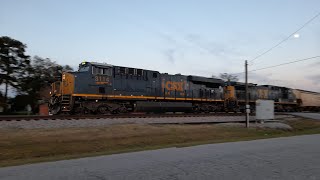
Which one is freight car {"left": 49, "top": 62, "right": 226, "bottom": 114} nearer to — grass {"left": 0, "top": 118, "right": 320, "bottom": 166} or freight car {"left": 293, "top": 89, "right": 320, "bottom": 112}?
grass {"left": 0, "top": 118, "right": 320, "bottom": 166}

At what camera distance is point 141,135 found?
1814 cm

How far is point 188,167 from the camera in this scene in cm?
772

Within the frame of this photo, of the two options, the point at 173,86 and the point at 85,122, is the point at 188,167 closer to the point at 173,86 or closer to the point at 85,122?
the point at 85,122

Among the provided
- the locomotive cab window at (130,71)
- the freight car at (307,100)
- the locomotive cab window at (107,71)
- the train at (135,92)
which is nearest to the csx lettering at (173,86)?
the train at (135,92)

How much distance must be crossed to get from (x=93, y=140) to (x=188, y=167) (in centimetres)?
892

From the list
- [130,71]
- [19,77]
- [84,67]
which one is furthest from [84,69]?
[19,77]

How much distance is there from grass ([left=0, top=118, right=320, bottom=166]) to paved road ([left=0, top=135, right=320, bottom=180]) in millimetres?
2636

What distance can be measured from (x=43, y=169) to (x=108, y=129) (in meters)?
10.7

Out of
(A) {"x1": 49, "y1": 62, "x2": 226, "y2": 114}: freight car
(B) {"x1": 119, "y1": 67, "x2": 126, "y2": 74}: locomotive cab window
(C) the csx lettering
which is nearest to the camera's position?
(A) {"x1": 49, "y1": 62, "x2": 226, "y2": 114}: freight car

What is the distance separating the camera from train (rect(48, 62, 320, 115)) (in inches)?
906

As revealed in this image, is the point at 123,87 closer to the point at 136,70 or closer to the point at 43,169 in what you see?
the point at 136,70

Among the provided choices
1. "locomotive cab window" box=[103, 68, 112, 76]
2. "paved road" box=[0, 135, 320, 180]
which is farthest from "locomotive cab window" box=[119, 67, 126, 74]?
"paved road" box=[0, 135, 320, 180]

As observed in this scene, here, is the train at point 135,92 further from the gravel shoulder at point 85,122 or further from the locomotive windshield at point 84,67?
the gravel shoulder at point 85,122

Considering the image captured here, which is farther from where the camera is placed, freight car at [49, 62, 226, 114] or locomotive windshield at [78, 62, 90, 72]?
locomotive windshield at [78, 62, 90, 72]
